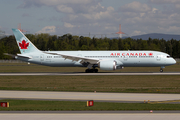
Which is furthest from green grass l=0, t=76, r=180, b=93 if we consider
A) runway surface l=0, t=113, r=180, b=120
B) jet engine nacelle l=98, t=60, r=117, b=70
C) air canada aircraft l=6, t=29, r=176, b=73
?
air canada aircraft l=6, t=29, r=176, b=73

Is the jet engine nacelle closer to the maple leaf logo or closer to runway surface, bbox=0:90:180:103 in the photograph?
the maple leaf logo

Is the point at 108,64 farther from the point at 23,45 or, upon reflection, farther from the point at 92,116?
the point at 92,116

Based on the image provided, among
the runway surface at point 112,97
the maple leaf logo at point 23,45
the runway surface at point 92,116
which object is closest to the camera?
the runway surface at point 92,116

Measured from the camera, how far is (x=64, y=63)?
5053 cm

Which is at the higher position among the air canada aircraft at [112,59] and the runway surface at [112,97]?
the air canada aircraft at [112,59]

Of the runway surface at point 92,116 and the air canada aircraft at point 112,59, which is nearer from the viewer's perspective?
the runway surface at point 92,116

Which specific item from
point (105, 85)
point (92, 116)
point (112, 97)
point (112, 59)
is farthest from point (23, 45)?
point (92, 116)

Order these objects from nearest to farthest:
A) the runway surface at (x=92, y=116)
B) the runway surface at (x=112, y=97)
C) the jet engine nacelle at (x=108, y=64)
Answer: the runway surface at (x=92, y=116), the runway surface at (x=112, y=97), the jet engine nacelle at (x=108, y=64)

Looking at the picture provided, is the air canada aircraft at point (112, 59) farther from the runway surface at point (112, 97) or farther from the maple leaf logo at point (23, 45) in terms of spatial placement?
the runway surface at point (112, 97)

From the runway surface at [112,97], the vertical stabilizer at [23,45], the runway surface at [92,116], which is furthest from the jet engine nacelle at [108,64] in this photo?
the runway surface at [92,116]

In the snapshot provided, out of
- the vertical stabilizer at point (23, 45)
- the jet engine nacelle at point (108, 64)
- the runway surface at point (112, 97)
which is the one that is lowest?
the runway surface at point (112, 97)

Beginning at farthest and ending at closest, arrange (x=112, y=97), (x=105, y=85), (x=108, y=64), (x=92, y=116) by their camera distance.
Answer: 1. (x=108, y=64)
2. (x=105, y=85)
3. (x=112, y=97)
4. (x=92, y=116)

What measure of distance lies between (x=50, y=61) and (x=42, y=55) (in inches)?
88.3

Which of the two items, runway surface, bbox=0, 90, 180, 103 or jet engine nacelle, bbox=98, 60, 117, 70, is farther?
jet engine nacelle, bbox=98, 60, 117, 70
